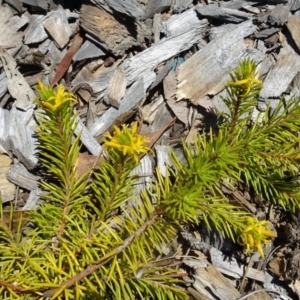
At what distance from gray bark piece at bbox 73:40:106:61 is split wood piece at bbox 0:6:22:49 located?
0.19 m

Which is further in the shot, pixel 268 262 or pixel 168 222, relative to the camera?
pixel 268 262

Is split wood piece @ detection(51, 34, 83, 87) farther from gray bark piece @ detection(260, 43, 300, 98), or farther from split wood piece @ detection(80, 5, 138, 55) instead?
gray bark piece @ detection(260, 43, 300, 98)

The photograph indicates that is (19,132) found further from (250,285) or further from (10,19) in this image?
(250,285)

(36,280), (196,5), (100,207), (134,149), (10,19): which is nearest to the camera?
(134,149)

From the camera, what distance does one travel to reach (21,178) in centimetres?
170

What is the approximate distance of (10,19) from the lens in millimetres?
1771

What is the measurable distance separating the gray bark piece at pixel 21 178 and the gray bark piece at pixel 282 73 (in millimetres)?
815

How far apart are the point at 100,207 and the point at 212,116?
498mm

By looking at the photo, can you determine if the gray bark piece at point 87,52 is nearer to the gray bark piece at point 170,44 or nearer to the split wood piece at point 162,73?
the gray bark piece at point 170,44

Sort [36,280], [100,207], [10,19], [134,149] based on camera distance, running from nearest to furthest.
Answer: [134,149]
[36,280]
[100,207]
[10,19]

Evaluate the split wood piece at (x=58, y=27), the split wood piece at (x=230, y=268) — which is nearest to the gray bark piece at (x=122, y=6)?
the split wood piece at (x=58, y=27)

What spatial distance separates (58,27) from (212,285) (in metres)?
0.98

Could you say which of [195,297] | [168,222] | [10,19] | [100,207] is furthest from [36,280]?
[10,19]

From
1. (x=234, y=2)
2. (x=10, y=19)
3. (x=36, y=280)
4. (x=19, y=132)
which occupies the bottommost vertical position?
(x=36, y=280)
